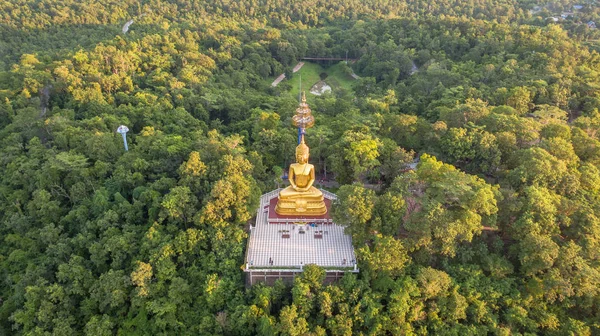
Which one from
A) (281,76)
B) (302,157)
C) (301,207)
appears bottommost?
(281,76)

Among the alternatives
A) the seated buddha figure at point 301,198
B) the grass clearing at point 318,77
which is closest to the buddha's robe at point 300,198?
the seated buddha figure at point 301,198

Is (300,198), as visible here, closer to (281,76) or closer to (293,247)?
(293,247)

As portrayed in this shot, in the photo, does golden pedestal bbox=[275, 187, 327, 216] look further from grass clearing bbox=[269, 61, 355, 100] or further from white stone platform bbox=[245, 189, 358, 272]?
grass clearing bbox=[269, 61, 355, 100]

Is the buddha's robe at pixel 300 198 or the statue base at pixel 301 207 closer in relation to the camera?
the buddha's robe at pixel 300 198

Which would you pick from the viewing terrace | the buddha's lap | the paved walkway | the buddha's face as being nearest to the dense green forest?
the viewing terrace

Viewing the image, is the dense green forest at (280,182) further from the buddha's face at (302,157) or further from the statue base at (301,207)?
the buddha's face at (302,157)

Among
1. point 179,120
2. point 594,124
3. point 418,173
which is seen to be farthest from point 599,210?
point 179,120

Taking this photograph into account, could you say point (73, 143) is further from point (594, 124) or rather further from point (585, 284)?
point (594, 124)

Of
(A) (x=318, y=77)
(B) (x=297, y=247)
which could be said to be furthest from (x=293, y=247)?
(A) (x=318, y=77)
